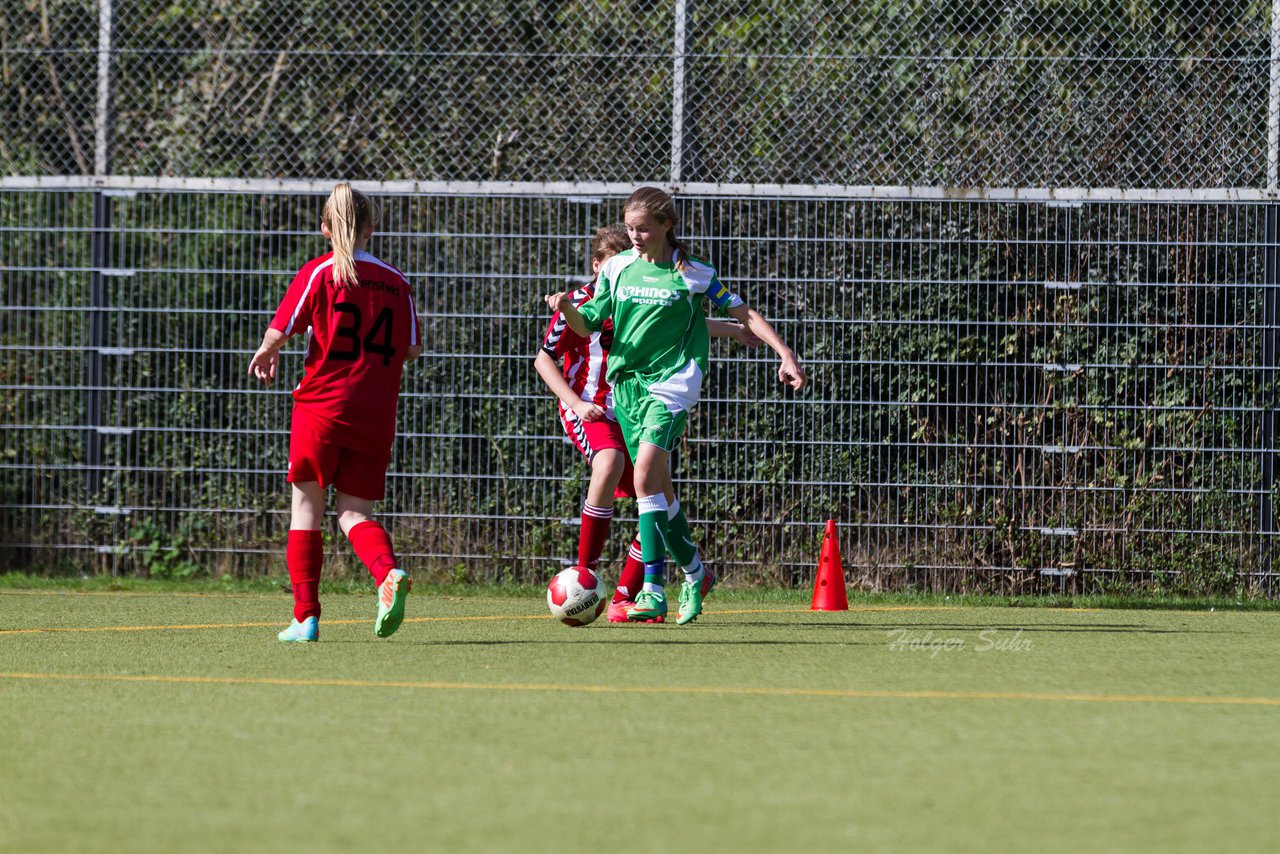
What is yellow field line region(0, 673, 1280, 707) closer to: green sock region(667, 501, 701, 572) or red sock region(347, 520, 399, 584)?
red sock region(347, 520, 399, 584)

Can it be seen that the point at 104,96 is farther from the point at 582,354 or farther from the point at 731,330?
the point at 731,330

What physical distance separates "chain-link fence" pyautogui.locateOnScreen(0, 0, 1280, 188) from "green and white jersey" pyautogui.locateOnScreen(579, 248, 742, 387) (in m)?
2.41

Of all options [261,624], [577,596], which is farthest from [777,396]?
[261,624]

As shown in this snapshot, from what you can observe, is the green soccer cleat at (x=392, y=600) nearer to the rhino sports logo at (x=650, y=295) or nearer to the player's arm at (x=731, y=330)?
the rhino sports logo at (x=650, y=295)

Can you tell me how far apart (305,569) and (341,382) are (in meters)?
0.71

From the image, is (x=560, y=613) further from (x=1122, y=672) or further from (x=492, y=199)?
(x=492, y=199)

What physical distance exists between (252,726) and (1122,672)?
278cm

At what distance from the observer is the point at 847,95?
31.8 ft

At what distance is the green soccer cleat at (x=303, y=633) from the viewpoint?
6.36 meters

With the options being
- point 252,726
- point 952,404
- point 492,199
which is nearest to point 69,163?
point 492,199

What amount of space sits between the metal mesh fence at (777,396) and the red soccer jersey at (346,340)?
3.09 meters

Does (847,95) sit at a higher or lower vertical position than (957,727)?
higher

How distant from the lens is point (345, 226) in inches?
250

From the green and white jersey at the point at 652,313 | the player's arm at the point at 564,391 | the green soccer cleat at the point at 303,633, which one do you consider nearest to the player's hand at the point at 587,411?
the player's arm at the point at 564,391
